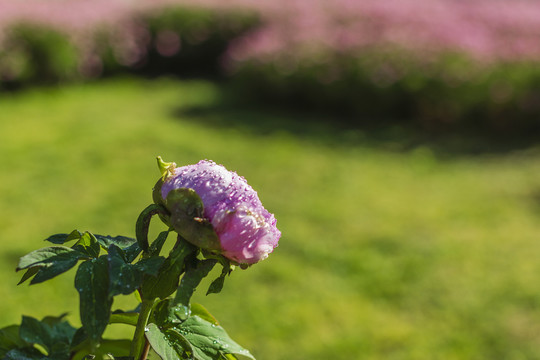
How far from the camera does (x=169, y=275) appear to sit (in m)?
0.97

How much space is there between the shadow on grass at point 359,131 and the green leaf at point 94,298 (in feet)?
18.9

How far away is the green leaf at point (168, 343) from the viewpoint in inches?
39.2

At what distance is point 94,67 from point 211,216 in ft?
31.0

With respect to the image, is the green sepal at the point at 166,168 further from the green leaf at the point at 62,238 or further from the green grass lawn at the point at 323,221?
the green grass lawn at the point at 323,221

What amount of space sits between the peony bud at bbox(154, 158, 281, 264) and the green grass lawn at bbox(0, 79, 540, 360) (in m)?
2.33

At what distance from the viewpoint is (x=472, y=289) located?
3.84 m

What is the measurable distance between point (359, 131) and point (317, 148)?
2.84 ft

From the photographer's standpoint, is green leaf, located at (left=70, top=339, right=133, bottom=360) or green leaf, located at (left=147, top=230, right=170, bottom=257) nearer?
green leaf, located at (left=147, top=230, right=170, bottom=257)

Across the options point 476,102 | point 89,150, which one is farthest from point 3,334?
point 476,102

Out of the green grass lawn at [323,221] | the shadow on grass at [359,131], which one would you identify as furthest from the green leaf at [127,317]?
the shadow on grass at [359,131]

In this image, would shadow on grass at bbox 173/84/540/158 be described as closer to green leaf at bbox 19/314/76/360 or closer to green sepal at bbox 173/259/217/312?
green leaf at bbox 19/314/76/360

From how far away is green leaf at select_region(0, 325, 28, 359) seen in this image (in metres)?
1.20

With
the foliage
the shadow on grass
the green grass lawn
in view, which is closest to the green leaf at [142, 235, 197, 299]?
the foliage

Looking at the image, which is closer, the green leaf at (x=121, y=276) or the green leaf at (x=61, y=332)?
the green leaf at (x=121, y=276)
